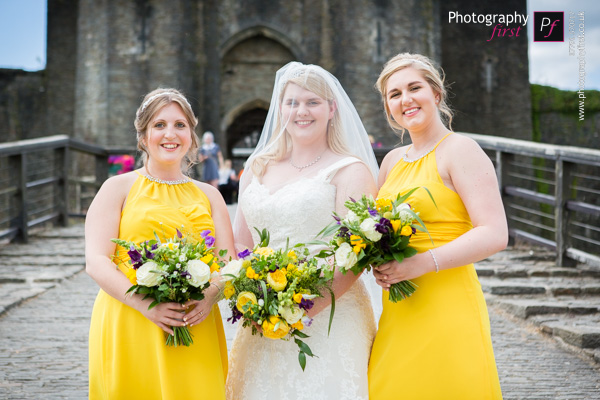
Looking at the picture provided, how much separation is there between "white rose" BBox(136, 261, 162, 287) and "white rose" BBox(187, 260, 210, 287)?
0.11 m

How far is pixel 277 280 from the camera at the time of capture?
2.25 m

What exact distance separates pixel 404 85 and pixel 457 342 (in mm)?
1054

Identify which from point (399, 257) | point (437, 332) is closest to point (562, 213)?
point (437, 332)

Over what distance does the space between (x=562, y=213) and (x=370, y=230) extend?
4504 mm

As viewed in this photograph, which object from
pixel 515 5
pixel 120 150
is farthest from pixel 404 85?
pixel 515 5

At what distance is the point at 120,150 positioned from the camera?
37.4ft

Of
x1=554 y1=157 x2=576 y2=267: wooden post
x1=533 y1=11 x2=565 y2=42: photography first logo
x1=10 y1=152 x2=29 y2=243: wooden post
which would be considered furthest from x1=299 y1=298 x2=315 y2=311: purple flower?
x1=533 y1=11 x2=565 y2=42: photography first logo

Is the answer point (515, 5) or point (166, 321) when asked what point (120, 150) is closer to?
point (166, 321)

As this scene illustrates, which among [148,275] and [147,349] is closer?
[148,275]

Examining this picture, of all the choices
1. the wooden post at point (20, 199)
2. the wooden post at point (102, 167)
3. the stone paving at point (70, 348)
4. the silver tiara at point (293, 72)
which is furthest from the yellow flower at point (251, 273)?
the wooden post at point (102, 167)

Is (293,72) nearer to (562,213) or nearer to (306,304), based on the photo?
(306,304)

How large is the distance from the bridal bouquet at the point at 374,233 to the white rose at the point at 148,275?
0.63 metres

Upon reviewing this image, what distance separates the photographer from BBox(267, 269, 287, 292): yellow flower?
7.37 ft

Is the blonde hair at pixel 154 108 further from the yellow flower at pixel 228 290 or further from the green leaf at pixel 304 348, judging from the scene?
the green leaf at pixel 304 348
